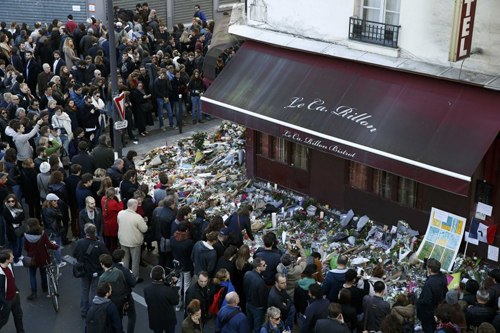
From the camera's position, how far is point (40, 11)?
31.2 m

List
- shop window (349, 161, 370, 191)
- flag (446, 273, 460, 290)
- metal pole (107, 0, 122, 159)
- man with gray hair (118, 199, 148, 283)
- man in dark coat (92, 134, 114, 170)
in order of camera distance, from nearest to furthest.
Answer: flag (446, 273, 460, 290) → man with gray hair (118, 199, 148, 283) → shop window (349, 161, 370, 191) → metal pole (107, 0, 122, 159) → man in dark coat (92, 134, 114, 170)

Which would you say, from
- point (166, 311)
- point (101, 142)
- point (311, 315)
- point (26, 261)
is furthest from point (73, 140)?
point (311, 315)

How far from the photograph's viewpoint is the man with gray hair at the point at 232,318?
9.65 metres

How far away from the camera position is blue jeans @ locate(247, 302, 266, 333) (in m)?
11.0

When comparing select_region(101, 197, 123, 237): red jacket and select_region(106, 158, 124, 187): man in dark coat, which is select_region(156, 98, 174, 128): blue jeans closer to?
select_region(106, 158, 124, 187): man in dark coat

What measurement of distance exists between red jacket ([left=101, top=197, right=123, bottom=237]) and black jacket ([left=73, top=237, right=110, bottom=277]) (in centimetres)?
156

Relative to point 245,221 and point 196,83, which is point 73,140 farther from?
point 245,221

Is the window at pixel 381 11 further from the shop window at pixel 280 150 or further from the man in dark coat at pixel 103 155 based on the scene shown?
the man in dark coat at pixel 103 155

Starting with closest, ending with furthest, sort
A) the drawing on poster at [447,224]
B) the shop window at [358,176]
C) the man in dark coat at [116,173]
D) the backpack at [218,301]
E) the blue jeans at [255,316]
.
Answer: the backpack at [218,301]
the blue jeans at [255,316]
the drawing on poster at [447,224]
the shop window at [358,176]
the man in dark coat at [116,173]

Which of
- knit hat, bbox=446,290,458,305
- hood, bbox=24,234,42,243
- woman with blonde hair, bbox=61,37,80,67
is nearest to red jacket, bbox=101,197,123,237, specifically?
hood, bbox=24,234,42,243

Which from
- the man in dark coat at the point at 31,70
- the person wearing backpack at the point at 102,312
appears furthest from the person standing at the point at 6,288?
the man in dark coat at the point at 31,70

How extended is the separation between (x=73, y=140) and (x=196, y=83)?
4.62 metres

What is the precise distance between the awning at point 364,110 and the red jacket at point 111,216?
3401mm

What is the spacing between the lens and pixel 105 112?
65.3 feet
